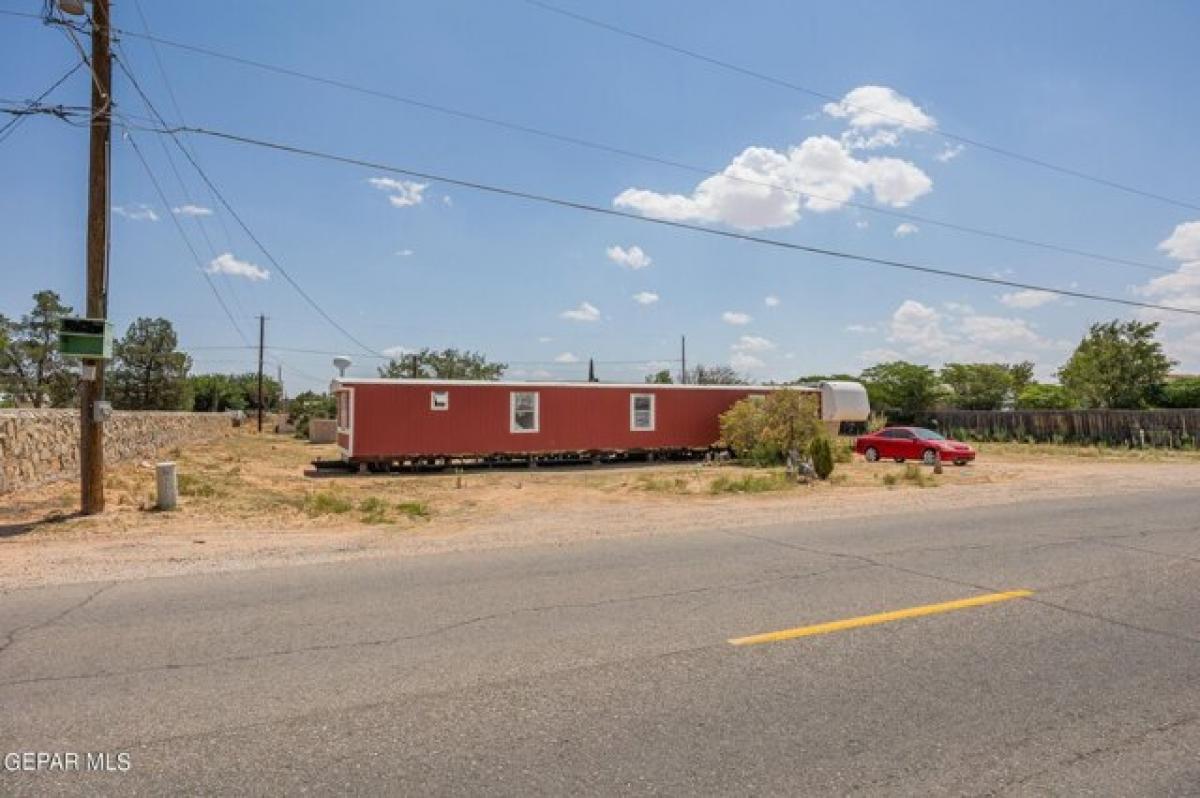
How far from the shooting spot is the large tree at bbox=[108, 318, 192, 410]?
217 ft

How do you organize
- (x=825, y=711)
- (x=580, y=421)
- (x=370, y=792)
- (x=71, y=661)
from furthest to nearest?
(x=580, y=421) → (x=71, y=661) → (x=825, y=711) → (x=370, y=792)

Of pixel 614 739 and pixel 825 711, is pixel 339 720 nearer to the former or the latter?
pixel 614 739

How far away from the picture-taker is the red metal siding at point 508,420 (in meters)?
23.2

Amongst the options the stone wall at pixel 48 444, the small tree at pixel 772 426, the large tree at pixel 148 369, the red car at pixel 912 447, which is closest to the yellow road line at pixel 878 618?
the stone wall at pixel 48 444

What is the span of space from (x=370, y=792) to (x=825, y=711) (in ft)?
7.57

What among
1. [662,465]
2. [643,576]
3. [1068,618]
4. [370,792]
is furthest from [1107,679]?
[662,465]

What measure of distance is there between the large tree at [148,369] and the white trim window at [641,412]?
56.4 m

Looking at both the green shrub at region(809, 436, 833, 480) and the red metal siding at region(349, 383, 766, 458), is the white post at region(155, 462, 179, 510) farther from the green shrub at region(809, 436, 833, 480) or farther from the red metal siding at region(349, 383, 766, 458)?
the green shrub at region(809, 436, 833, 480)

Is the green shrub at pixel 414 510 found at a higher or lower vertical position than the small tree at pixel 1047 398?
lower

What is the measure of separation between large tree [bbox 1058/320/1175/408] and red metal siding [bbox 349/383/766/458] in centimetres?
2512

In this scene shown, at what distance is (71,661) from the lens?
4703 mm

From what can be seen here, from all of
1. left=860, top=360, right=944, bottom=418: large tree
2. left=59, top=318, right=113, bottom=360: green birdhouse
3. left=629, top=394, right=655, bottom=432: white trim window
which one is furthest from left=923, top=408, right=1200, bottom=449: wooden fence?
left=59, top=318, right=113, bottom=360: green birdhouse

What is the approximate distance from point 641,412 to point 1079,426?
22.4 meters

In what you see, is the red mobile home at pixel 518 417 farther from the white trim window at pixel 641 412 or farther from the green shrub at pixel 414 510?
the green shrub at pixel 414 510
